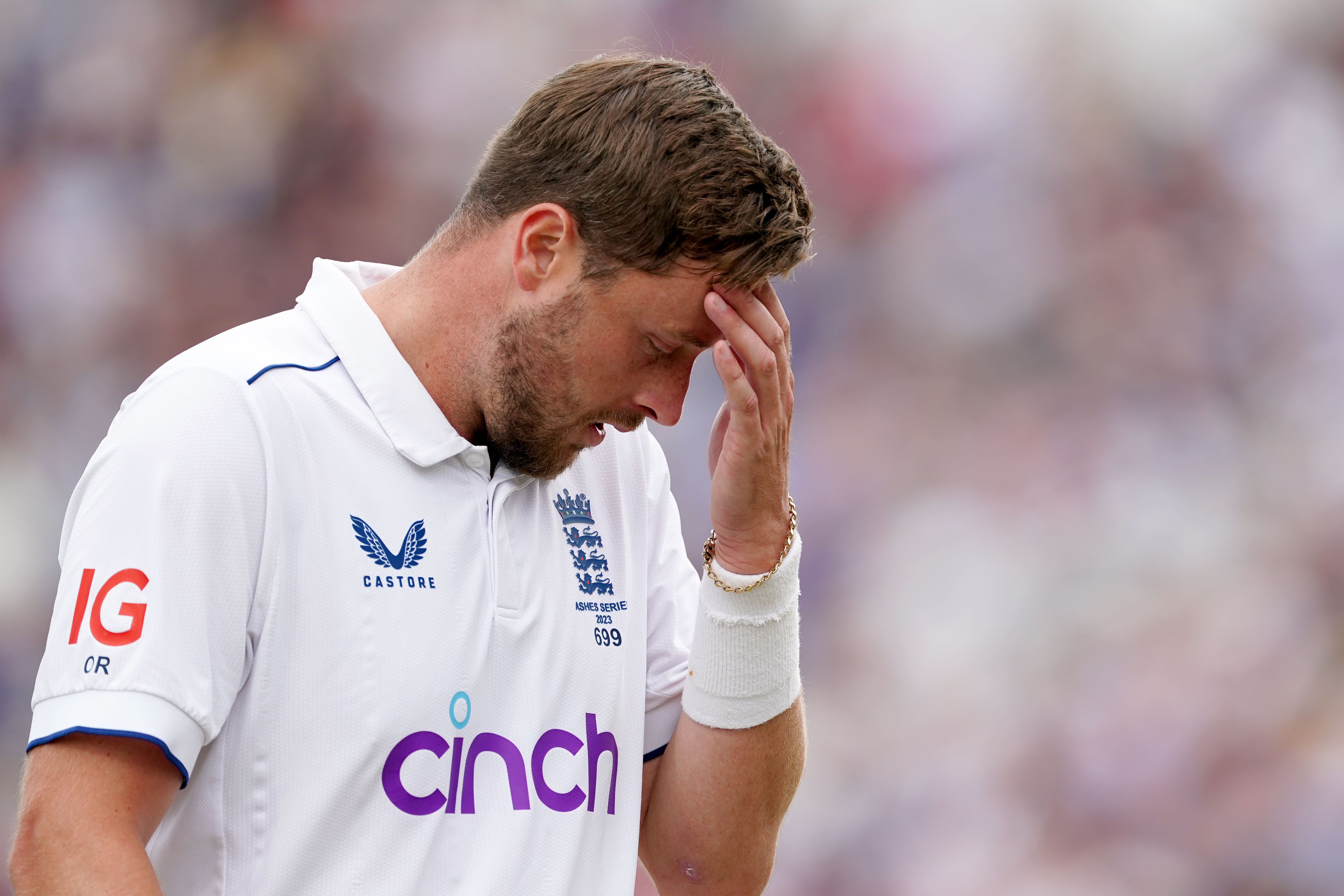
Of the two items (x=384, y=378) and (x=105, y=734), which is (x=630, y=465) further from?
(x=105, y=734)

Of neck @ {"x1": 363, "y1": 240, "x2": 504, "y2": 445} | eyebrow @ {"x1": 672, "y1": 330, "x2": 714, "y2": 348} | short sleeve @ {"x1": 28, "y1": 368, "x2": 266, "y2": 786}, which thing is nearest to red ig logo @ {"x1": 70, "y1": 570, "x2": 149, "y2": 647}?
short sleeve @ {"x1": 28, "y1": 368, "x2": 266, "y2": 786}

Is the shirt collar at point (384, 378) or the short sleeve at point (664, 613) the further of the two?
the short sleeve at point (664, 613)

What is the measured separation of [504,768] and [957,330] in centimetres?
231

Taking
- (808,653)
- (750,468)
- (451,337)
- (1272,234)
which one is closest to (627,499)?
(750,468)

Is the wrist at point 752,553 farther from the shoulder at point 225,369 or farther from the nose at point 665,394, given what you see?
the shoulder at point 225,369

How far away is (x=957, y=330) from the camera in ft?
11.1

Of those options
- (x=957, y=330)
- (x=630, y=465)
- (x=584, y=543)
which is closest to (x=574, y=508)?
(x=584, y=543)

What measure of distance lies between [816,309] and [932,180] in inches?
18.4

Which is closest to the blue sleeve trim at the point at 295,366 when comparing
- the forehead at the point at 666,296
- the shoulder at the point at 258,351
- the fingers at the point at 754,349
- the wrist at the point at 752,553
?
the shoulder at the point at 258,351

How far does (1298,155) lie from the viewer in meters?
3.32

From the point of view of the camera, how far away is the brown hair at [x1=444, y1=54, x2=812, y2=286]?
1.40 m

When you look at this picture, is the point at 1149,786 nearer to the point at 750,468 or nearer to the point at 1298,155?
the point at 1298,155

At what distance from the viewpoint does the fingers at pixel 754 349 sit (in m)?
1.43

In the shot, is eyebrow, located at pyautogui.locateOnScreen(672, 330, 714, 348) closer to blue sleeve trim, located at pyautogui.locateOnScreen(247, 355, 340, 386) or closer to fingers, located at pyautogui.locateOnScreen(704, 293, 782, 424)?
fingers, located at pyautogui.locateOnScreen(704, 293, 782, 424)
